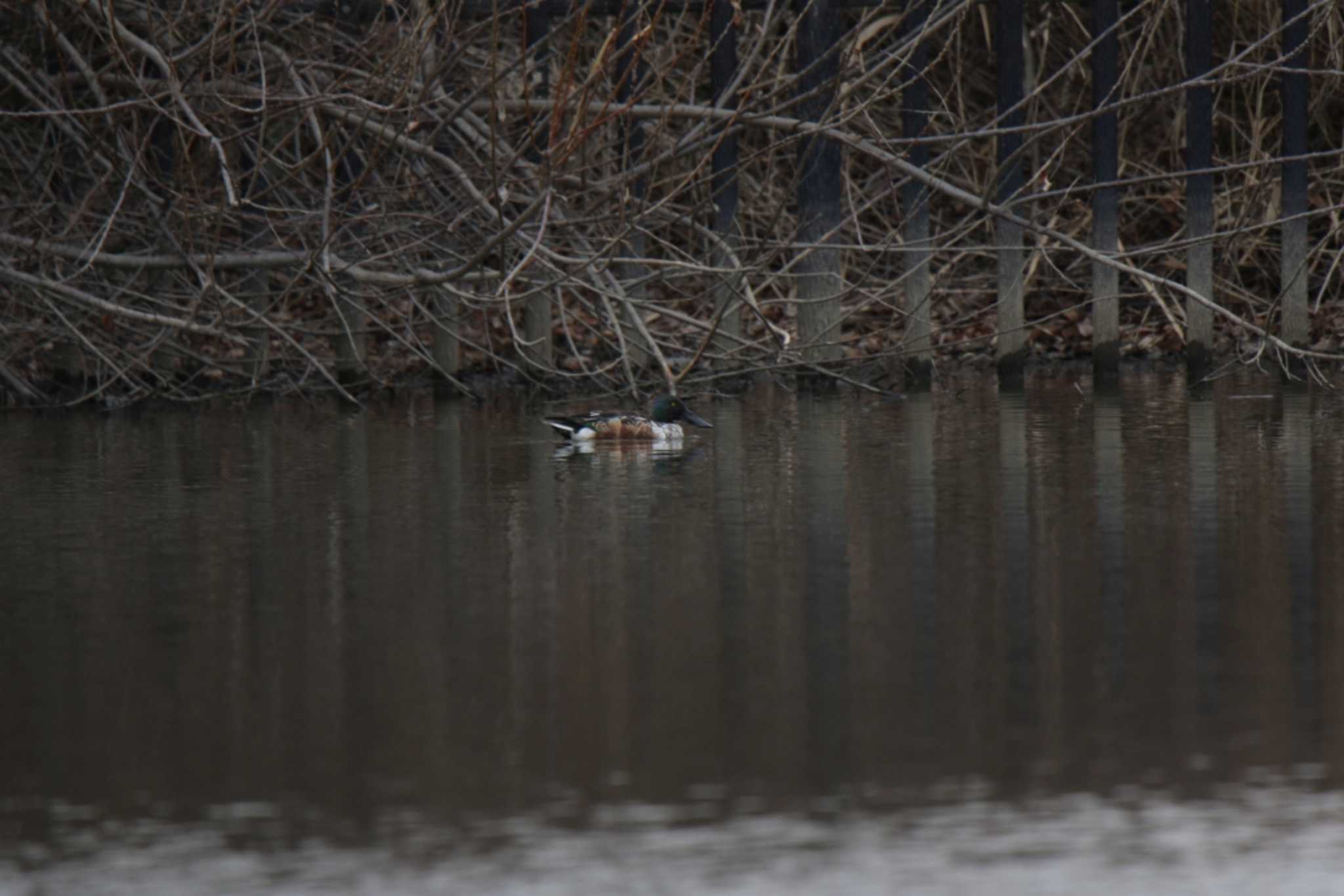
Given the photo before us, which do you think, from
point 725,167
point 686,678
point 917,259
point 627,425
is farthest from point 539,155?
point 686,678

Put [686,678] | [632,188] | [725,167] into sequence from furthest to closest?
[632,188] → [725,167] → [686,678]

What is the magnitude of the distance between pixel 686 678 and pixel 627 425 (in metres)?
6.77

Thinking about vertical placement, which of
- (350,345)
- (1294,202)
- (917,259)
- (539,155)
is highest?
(539,155)

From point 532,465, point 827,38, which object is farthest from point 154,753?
point 827,38

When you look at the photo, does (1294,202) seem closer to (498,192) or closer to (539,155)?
(539,155)

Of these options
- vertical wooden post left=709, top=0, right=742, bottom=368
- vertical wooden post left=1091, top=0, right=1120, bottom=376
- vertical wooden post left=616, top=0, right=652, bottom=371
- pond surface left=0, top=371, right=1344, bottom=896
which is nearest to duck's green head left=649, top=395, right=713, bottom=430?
vertical wooden post left=616, top=0, right=652, bottom=371

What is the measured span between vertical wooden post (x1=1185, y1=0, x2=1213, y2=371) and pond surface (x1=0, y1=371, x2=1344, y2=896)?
4.32 metres

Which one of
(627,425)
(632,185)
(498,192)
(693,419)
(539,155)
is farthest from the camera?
(539,155)

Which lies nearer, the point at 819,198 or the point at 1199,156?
the point at 819,198

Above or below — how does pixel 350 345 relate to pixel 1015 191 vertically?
below

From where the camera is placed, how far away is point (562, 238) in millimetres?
14891

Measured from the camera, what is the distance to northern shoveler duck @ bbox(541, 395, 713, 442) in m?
13.0

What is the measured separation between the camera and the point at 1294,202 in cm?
1591

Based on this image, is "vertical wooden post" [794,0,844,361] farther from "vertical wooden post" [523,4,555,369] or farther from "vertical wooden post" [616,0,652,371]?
"vertical wooden post" [523,4,555,369]
